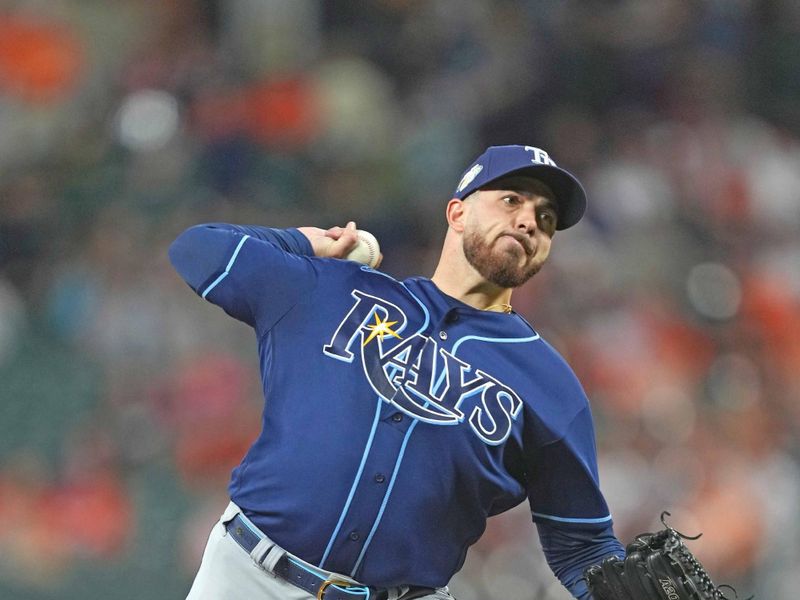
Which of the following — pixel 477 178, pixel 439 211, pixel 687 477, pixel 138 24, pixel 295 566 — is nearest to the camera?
pixel 295 566

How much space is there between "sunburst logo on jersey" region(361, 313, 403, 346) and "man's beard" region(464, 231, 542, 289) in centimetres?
26

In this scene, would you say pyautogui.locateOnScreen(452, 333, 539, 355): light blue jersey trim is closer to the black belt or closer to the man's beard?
the man's beard

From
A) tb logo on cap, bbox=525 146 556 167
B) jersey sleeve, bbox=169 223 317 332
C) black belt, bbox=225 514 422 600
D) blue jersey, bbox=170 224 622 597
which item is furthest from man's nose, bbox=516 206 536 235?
black belt, bbox=225 514 422 600

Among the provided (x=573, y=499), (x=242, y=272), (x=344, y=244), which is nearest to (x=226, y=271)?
(x=242, y=272)

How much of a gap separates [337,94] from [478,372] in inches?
176

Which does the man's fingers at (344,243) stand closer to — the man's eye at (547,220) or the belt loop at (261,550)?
the man's eye at (547,220)

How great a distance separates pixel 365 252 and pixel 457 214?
0.25m

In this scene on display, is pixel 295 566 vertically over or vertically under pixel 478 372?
under

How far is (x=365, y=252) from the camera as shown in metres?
2.89

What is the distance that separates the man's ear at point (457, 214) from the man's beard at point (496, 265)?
0.30 feet

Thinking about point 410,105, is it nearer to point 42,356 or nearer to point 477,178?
point 42,356

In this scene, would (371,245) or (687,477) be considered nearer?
(371,245)

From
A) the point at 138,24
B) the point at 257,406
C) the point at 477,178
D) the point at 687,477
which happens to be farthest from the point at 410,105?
the point at 477,178

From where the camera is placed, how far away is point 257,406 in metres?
5.73
